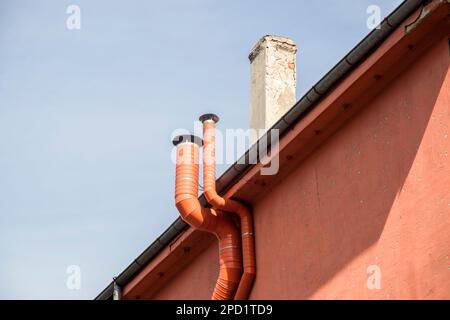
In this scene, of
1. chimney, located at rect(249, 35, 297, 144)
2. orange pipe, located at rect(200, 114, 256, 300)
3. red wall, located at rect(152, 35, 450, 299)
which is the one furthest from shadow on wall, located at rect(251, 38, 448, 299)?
chimney, located at rect(249, 35, 297, 144)

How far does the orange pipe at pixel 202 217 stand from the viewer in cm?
Result: 1283

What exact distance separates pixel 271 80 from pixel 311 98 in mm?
4892

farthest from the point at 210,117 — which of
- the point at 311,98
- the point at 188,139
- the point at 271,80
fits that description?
the point at 271,80

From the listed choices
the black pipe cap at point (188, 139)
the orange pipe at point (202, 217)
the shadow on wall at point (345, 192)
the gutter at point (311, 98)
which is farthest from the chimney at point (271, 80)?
the shadow on wall at point (345, 192)

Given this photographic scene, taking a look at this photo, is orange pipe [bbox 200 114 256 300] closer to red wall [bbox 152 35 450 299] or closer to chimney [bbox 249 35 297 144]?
red wall [bbox 152 35 450 299]

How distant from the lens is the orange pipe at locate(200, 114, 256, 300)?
12703 mm

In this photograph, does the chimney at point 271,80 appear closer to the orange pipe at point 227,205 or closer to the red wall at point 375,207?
the orange pipe at point 227,205

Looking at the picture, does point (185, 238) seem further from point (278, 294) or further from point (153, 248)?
point (278, 294)

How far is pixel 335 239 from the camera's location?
1121cm

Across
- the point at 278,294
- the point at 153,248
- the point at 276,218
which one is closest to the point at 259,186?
the point at 276,218

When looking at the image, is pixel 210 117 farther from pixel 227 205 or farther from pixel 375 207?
pixel 375 207

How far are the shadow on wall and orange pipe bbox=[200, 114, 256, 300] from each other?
13 cm

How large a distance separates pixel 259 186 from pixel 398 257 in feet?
9.84

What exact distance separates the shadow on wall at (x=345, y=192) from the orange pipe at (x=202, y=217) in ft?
1.16
